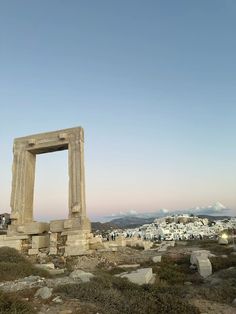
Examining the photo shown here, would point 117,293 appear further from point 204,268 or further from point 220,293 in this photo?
point 204,268

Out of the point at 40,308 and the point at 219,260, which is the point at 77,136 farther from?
the point at 40,308

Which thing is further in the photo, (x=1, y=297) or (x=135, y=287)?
(x=135, y=287)

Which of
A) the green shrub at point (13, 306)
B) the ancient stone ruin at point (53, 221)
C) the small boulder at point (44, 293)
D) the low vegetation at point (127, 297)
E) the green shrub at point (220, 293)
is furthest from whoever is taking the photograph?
the ancient stone ruin at point (53, 221)

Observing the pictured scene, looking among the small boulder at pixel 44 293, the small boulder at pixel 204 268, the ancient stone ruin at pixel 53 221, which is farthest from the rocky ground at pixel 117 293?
the ancient stone ruin at pixel 53 221

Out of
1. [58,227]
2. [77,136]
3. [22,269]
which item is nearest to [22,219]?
[58,227]

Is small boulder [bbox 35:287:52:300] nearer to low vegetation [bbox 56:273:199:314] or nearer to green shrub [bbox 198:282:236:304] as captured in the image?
low vegetation [bbox 56:273:199:314]

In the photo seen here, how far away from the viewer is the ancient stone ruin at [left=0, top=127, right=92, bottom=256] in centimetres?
1577

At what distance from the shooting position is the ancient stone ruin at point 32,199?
51.7ft

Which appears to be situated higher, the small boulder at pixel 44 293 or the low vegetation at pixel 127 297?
the small boulder at pixel 44 293

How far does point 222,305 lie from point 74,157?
11181 millimetres

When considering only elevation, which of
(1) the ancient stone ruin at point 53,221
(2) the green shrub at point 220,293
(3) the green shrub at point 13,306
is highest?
(1) the ancient stone ruin at point 53,221

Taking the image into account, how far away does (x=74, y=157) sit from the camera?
16969 mm

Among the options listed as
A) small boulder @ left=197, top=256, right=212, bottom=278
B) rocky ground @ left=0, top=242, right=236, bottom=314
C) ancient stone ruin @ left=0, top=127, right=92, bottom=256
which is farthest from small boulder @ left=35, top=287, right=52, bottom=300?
ancient stone ruin @ left=0, top=127, right=92, bottom=256

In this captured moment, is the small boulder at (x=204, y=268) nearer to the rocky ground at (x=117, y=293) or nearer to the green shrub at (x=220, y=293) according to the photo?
the rocky ground at (x=117, y=293)
